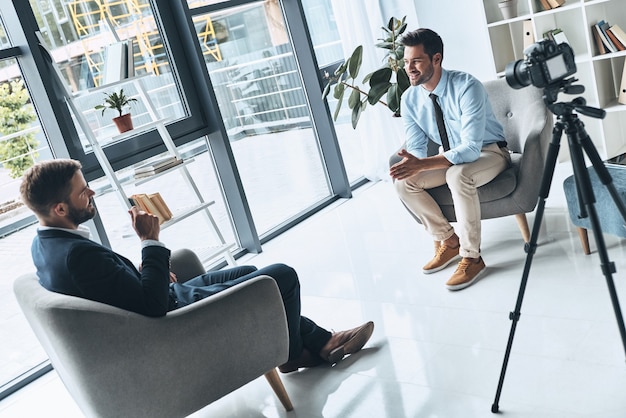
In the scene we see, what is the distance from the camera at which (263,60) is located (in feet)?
15.8

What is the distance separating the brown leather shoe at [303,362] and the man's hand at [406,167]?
0.91m

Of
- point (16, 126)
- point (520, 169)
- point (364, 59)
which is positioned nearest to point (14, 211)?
point (16, 126)

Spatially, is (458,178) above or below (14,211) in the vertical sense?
below

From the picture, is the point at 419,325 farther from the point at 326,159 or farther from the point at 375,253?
the point at 326,159

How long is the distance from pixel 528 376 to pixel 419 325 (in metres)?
0.64

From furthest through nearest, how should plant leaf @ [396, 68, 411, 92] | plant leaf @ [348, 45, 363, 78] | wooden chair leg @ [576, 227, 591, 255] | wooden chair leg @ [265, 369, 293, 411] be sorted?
1. plant leaf @ [348, 45, 363, 78]
2. plant leaf @ [396, 68, 411, 92]
3. wooden chair leg @ [576, 227, 591, 255]
4. wooden chair leg @ [265, 369, 293, 411]

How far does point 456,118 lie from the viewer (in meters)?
3.35

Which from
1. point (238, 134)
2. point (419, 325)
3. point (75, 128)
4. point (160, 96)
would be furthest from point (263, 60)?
point (419, 325)

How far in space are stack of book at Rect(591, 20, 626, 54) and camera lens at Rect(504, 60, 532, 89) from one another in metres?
2.56

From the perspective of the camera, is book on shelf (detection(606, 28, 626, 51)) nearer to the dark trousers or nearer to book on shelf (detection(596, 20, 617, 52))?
book on shelf (detection(596, 20, 617, 52))

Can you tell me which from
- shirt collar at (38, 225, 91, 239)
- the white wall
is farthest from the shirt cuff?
the white wall

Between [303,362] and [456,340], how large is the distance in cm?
61

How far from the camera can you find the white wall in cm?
485

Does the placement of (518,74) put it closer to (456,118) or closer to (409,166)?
(409,166)
